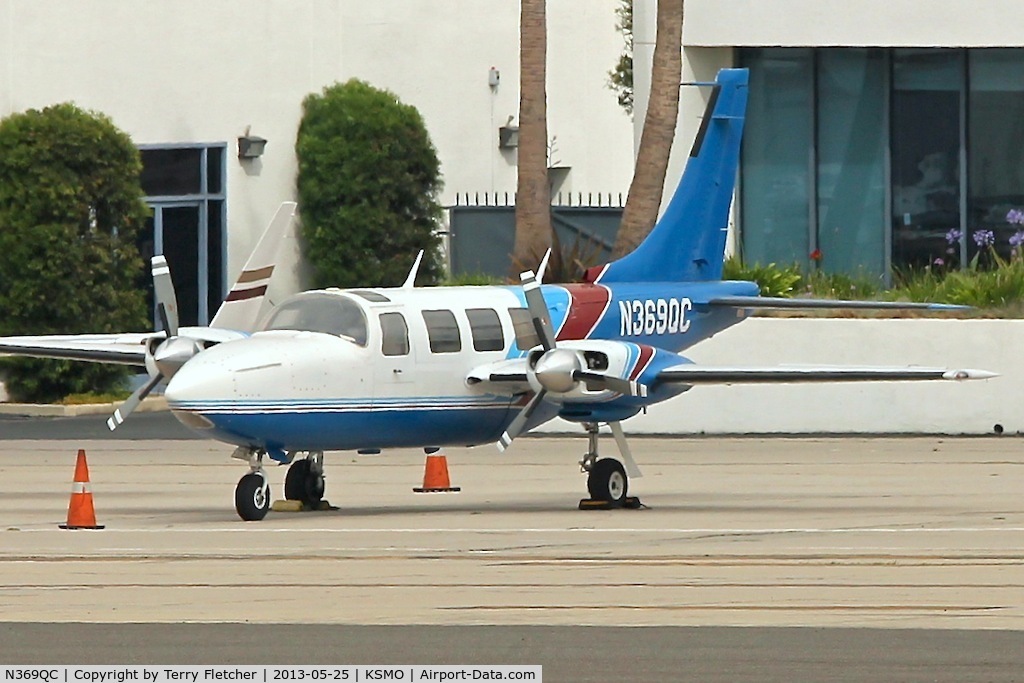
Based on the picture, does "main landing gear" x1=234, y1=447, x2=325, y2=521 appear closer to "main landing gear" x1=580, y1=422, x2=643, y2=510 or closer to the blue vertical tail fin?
"main landing gear" x1=580, y1=422, x2=643, y2=510

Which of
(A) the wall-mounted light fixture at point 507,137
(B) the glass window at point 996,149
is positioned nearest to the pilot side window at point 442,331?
(B) the glass window at point 996,149

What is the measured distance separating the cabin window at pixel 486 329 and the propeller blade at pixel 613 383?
108 cm

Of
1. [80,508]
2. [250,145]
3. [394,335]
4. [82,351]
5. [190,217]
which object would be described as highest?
[250,145]

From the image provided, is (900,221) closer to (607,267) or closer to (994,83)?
(994,83)

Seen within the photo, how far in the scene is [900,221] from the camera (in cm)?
3039

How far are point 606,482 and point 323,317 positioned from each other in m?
2.72

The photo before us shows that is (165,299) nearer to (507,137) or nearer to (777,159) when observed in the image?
(777,159)

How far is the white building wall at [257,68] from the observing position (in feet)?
106

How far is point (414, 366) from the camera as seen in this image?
1769cm

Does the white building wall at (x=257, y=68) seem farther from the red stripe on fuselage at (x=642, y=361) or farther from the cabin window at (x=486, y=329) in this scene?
the red stripe on fuselage at (x=642, y=361)

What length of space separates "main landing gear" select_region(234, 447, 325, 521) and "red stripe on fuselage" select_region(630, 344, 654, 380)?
2723 mm

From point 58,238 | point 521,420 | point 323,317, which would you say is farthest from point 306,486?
point 58,238

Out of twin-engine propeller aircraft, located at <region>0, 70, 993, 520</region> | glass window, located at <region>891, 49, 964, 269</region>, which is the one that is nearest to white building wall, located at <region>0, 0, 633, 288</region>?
glass window, located at <region>891, 49, 964, 269</region>

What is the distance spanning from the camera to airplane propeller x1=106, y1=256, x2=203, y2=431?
18172mm
